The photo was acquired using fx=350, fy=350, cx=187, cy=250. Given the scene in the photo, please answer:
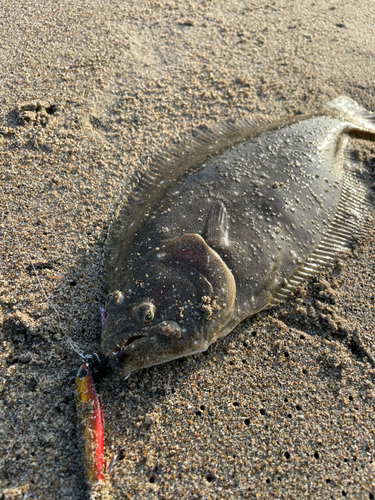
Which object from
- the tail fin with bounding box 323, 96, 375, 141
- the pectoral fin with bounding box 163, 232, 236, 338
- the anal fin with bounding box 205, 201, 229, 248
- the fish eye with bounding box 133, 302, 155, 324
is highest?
the tail fin with bounding box 323, 96, 375, 141

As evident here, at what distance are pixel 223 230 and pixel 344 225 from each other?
1.33 m

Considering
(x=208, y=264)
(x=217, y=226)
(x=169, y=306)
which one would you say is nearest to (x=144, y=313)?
(x=169, y=306)

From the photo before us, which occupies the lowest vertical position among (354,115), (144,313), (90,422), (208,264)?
(90,422)

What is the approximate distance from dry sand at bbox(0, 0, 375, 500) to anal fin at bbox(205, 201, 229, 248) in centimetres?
71

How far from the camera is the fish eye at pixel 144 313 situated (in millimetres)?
2225

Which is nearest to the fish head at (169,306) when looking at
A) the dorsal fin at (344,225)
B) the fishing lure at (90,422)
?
the fishing lure at (90,422)

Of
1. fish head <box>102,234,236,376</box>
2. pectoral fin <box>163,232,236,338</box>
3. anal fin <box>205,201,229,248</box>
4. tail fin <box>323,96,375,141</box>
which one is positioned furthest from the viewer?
tail fin <box>323,96,375,141</box>

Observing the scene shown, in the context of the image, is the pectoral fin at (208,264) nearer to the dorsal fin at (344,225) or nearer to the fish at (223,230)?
the fish at (223,230)

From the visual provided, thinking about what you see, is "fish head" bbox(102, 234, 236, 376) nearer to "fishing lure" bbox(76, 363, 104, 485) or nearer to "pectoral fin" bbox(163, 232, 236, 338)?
"pectoral fin" bbox(163, 232, 236, 338)

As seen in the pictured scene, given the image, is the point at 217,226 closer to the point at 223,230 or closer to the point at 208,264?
the point at 223,230

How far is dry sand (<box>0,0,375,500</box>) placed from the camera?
2.09 meters

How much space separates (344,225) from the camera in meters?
3.25

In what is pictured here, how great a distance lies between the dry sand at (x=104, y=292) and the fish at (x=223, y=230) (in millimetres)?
226

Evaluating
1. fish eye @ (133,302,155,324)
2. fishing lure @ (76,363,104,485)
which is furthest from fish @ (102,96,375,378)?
fishing lure @ (76,363,104,485)
